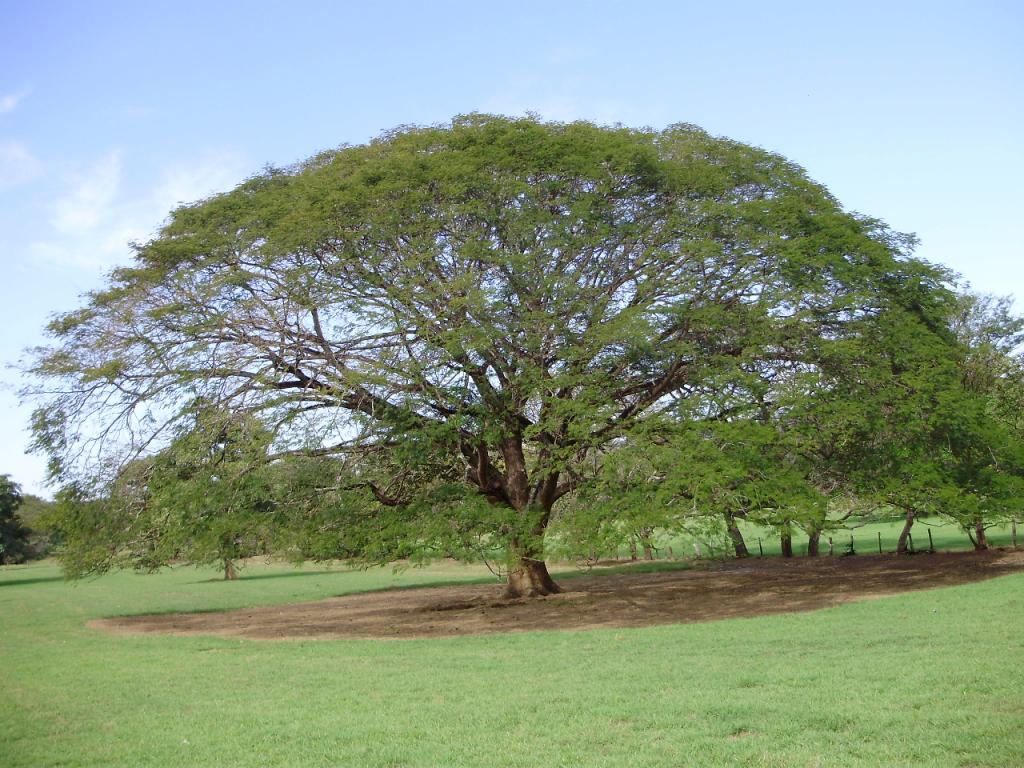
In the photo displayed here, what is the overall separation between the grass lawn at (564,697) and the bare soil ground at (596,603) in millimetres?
2335

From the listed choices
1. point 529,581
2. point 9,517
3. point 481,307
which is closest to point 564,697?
point 481,307

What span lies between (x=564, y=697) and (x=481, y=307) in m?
10.1

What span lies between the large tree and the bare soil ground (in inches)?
77.3

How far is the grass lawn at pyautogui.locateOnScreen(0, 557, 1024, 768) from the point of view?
6777 millimetres

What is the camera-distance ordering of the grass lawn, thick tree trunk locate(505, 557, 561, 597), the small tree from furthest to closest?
1. the small tree
2. thick tree trunk locate(505, 557, 561, 597)
3. the grass lawn

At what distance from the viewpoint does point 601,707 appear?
8297 millimetres

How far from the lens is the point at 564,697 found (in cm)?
889

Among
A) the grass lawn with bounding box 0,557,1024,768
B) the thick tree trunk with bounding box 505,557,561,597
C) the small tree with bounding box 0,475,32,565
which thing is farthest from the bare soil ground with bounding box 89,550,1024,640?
the small tree with bounding box 0,475,32,565

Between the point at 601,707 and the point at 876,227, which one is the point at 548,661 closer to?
the point at 601,707

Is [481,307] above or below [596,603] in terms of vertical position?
above

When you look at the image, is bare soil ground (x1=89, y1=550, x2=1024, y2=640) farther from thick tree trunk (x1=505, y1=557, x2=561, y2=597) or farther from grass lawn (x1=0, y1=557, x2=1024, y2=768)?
grass lawn (x1=0, y1=557, x2=1024, y2=768)

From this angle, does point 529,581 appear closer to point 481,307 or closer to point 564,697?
point 481,307

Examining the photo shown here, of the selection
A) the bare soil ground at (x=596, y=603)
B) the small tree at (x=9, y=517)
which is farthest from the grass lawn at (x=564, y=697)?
the small tree at (x=9, y=517)

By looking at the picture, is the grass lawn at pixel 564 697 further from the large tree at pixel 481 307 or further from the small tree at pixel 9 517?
the small tree at pixel 9 517
